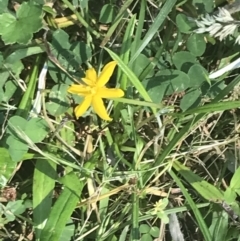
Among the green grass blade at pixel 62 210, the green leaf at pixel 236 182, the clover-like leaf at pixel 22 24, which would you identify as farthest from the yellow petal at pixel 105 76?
the green leaf at pixel 236 182

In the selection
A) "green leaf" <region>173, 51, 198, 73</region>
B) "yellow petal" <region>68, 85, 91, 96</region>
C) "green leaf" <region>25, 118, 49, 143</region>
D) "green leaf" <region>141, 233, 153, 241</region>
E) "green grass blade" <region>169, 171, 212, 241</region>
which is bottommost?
"green leaf" <region>141, 233, 153, 241</region>

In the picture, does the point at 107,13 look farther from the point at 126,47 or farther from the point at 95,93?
the point at 95,93

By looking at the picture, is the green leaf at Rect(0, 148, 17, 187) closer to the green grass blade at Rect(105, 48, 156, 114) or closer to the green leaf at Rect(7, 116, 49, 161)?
the green leaf at Rect(7, 116, 49, 161)

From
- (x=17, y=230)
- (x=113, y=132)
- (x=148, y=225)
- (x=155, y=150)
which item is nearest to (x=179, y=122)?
(x=155, y=150)

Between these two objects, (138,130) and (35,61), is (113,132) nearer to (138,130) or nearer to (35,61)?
(138,130)

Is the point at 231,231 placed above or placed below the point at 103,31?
below

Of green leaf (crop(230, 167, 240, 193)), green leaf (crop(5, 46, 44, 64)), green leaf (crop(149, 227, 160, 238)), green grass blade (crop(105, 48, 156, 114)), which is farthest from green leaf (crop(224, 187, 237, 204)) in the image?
green leaf (crop(5, 46, 44, 64))

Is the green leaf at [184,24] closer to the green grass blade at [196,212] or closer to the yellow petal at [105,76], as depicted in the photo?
the yellow petal at [105,76]
